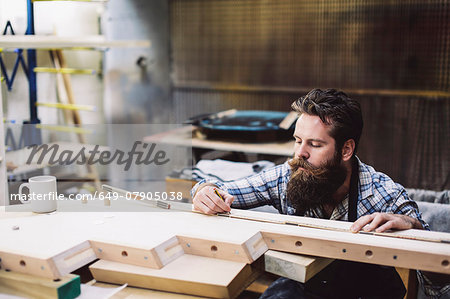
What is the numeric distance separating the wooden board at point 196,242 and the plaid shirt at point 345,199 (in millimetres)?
323

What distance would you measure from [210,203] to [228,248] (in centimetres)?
34

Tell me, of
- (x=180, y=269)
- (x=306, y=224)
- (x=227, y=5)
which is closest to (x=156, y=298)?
(x=180, y=269)

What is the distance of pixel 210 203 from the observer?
5.44 feet

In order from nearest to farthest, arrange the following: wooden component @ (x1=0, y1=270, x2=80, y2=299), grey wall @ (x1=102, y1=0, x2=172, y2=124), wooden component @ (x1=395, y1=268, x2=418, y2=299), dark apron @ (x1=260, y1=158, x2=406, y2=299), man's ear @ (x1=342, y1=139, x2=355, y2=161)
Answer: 1. wooden component @ (x1=0, y1=270, x2=80, y2=299)
2. dark apron @ (x1=260, y1=158, x2=406, y2=299)
3. wooden component @ (x1=395, y1=268, x2=418, y2=299)
4. man's ear @ (x1=342, y1=139, x2=355, y2=161)
5. grey wall @ (x1=102, y1=0, x2=172, y2=124)

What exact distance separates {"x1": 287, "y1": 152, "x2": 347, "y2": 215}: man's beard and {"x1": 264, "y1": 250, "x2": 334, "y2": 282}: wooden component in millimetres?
430

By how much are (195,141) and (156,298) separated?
2.32 m

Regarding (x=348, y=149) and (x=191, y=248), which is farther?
(x=348, y=149)

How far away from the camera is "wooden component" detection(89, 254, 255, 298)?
122 cm

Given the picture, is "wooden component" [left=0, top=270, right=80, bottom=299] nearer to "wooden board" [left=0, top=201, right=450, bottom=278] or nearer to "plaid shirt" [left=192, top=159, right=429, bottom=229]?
"wooden board" [left=0, top=201, right=450, bottom=278]

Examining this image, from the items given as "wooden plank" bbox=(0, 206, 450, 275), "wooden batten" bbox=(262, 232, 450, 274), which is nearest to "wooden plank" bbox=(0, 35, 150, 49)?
"wooden plank" bbox=(0, 206, 450, 275)

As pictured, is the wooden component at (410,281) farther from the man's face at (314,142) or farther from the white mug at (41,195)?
the white mug at (41,195)

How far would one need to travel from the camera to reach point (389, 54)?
4.54 metres

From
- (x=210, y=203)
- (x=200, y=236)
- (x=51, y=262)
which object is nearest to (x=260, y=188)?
(x=210, y=203)

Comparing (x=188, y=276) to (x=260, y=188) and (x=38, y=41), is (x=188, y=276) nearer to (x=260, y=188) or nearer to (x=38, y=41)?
(x=260, y=188)
